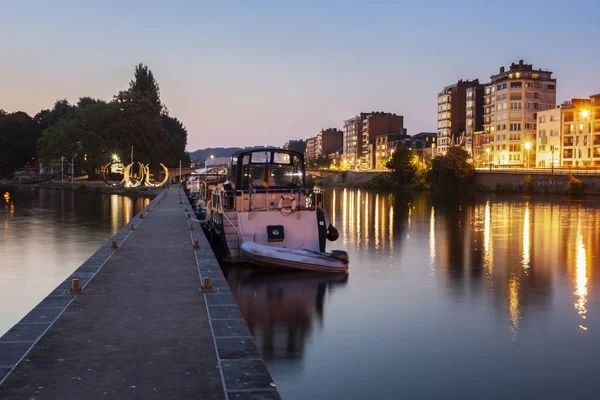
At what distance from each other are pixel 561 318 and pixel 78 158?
369 ft

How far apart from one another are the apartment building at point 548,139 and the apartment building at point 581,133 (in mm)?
1439

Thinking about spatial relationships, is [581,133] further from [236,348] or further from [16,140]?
[16,140]

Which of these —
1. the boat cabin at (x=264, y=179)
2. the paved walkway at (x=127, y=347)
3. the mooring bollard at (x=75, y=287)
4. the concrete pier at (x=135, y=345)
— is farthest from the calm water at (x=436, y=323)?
the mooring bollard at (x=75, y=287)

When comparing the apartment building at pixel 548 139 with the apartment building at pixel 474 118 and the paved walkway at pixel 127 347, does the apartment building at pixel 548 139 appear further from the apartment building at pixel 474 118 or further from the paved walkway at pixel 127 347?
the paved walkway at pixel 127 347

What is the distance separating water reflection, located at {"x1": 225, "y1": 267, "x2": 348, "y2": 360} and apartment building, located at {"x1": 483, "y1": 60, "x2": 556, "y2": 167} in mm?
121591

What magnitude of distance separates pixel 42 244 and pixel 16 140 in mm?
128146

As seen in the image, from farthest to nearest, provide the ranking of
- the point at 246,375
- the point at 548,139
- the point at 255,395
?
1. the point at 548,139
2. the point at 246,375
3. the point at 255,395

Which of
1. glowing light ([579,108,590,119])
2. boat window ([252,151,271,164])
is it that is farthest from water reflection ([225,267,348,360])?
glowing light ([579,108,590,119])

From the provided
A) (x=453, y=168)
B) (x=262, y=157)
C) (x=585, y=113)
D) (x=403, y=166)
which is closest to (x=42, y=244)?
(x=262, y=157)

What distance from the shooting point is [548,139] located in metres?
128

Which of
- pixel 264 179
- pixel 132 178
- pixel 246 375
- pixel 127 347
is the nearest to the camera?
pixel 246 375

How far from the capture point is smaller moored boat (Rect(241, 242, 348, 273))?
82.5 ft

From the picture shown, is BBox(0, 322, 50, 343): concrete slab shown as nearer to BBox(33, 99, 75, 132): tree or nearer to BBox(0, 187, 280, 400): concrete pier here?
BBox(0, 187, 280, 400): concrete pier

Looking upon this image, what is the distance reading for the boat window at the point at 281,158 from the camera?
1179 inches
